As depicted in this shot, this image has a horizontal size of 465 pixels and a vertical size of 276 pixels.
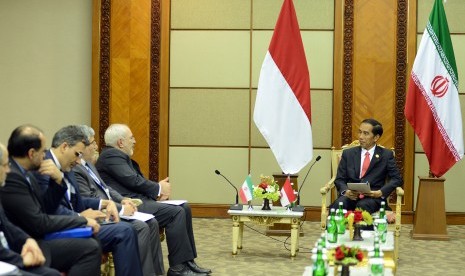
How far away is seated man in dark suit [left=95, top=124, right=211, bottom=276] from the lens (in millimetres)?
6438

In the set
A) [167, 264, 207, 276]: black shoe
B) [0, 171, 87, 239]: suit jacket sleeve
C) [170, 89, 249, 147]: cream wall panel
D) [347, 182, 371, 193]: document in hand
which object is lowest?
[167, 264, 207, 276]: black shoe

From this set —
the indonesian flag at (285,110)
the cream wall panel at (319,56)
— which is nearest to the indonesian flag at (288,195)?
the indonesian flag at (285,110)

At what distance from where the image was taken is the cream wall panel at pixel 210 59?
32.6 feet

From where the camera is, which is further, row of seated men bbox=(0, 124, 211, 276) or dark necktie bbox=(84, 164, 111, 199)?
dark necktie bbox=(84, 164, 111, 199)

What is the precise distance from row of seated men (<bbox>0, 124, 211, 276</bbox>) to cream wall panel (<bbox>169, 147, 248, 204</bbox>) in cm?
314

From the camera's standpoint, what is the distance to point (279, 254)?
7637mm

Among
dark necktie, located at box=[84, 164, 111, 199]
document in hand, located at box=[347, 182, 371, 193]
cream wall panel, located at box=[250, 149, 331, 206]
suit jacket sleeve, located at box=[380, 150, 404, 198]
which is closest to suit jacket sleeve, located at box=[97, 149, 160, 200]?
dark necktie, located at box=[84, 164, 111, 199]

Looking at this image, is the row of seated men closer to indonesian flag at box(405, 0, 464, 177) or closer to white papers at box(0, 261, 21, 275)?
white papers at box(0, 261, 21, 275)

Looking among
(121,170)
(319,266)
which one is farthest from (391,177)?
(319,266)

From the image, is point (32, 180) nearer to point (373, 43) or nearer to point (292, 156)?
point (292, 156)

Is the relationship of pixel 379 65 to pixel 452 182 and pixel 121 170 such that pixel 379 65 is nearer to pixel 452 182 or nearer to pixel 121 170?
pixel 452 182

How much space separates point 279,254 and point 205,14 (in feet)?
11.6

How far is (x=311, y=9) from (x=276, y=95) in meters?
1.84

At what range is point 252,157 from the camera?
392 inches
